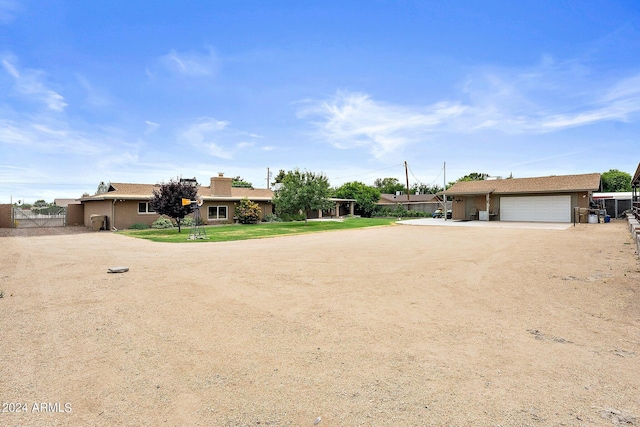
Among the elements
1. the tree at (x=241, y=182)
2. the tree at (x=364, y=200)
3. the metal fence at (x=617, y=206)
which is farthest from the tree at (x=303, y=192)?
the tree at (x=241, y=182)

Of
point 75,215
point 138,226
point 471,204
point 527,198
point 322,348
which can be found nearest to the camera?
point 322,348

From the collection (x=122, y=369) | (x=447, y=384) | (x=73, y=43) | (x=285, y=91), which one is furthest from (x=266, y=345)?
(x=285, y=91)

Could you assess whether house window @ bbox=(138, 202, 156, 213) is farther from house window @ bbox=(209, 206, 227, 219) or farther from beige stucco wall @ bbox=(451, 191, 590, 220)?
beige stucco wall @ bbox=(451, 191, 590, 220)

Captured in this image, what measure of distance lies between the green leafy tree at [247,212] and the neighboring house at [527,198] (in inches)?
707

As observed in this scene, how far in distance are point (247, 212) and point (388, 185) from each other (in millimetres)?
55560

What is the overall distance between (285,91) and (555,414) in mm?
22073

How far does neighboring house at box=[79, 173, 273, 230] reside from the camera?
24.4 meters

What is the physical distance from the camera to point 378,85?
21344mm

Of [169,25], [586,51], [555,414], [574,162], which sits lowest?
[555,414]

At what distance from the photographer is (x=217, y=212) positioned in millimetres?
29406

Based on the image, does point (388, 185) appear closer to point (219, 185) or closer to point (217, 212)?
point (219, 185)

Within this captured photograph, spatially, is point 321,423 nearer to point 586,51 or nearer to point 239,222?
point 586,51

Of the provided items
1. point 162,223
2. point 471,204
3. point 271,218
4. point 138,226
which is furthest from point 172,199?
point 471,204

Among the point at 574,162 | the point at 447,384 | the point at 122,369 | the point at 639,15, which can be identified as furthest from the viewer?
the point at 574,162
